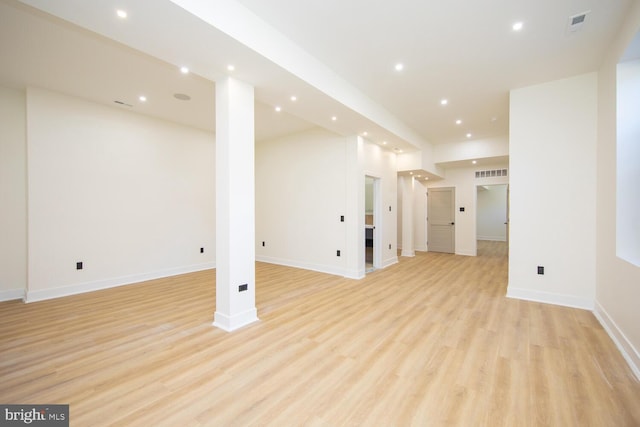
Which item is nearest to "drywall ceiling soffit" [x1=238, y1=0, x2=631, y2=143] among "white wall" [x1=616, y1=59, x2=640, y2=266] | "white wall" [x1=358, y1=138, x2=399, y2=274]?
"white wall" [x1=616, y1=59, x2=640, y2=266]

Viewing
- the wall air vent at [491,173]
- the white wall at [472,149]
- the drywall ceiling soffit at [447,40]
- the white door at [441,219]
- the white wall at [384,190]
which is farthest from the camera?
the white door at [441,219]

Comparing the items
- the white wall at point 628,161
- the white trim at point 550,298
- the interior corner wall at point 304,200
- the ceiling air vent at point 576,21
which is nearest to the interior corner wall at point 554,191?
the white trim at point 550,298

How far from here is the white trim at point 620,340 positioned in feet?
7.09

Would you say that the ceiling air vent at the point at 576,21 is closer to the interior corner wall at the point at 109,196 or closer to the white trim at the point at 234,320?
the white trim at the point at 234,320

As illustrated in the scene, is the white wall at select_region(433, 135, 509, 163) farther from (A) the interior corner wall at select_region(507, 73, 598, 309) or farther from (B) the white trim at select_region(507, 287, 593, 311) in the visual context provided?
(B) the white trim at select_region(507, 287, 593, 311)

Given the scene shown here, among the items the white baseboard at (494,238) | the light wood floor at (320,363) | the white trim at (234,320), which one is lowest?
the light wood floor at (320,363)

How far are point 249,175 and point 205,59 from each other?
124 cm

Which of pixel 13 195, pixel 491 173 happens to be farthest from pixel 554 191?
pixel 13 195

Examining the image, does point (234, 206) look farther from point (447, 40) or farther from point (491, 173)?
point (491, 173)

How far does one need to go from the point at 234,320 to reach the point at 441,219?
7620 millimetres

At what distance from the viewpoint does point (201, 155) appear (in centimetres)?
580

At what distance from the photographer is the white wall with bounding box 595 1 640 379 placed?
228 centimetres

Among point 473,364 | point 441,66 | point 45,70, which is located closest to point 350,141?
point 441,66

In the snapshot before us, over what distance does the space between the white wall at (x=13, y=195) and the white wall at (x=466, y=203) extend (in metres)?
9.77
